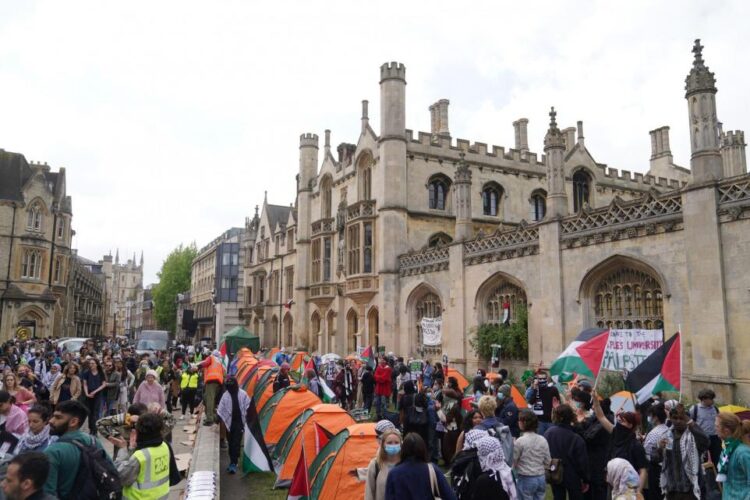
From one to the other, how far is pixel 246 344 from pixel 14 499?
979 inches

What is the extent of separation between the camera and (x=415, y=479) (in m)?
4.36

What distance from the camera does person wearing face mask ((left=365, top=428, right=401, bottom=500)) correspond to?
15.5ft

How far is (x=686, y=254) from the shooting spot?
1373cm

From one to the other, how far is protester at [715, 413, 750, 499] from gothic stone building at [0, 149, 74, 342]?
43.0m

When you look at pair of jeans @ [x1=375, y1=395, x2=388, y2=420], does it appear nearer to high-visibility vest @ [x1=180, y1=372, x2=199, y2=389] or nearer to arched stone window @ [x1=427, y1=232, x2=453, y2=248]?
high-visibility vest @ [x1=180, y1=372, x2=199, y2=389]

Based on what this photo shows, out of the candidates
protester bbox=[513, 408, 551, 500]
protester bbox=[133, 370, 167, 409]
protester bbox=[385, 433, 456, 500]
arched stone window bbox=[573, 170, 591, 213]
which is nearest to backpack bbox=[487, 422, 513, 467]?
protester bbox=[513, 408, 551, 500]

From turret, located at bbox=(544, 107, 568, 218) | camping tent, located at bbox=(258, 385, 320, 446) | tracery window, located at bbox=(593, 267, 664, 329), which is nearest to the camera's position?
camping tent, located at bbox=(258, 385, 320, 446)

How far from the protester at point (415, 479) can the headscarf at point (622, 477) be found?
1640 millimetres

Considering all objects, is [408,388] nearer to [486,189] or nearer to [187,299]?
[486,189]

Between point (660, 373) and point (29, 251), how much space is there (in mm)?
42959

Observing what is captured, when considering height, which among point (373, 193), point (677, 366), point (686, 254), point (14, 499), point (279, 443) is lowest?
point (279, 443)

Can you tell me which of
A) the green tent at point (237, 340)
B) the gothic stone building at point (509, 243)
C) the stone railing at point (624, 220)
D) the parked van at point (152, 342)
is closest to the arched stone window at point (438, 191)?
the gothic stone building at point (509, 243)

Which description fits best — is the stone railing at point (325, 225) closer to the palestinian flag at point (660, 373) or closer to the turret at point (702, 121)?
the turret at point (702, 121)

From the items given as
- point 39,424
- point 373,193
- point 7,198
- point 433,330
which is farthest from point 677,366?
point 7,198
